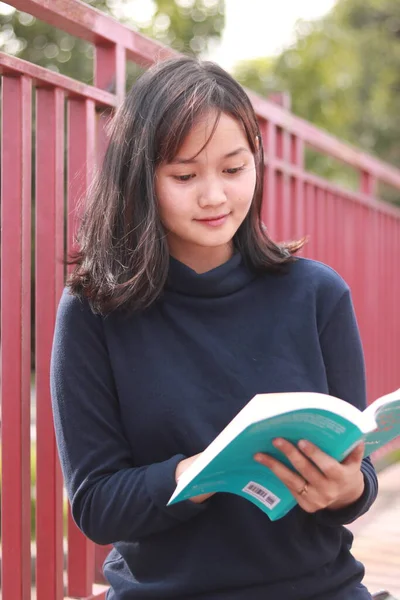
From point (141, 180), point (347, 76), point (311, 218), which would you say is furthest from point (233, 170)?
point (347, 76)

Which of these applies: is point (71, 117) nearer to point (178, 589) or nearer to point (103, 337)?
point (103, 337)

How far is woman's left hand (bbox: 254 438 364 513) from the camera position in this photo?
54.7 inches

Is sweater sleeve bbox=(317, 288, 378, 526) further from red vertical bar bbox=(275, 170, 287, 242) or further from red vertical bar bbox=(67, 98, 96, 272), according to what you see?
red vertical bar bbox=(275, 170, 287, 242)

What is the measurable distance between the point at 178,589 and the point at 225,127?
833 mm

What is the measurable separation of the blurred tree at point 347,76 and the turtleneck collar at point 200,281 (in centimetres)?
1908

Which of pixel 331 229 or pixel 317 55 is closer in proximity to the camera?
pixel 331 229

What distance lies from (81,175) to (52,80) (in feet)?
0.77

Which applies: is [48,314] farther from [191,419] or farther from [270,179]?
[270,179]

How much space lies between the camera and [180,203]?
1.71 m

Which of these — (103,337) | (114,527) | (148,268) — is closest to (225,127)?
(148,268)

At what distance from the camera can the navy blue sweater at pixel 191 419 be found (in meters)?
1.63

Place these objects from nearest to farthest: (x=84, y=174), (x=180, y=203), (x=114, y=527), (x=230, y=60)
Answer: (x=114, y=527)
(x=180, y=203)
(x=84, y=174)
(x=230, y=60)

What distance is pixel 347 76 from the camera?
78.3ft

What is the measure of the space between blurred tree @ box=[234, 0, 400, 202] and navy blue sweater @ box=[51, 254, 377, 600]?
62.7ft
